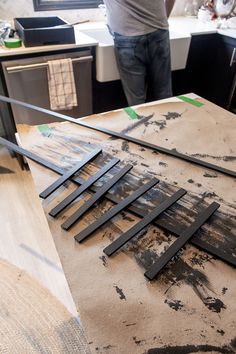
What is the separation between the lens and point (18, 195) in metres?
1.90

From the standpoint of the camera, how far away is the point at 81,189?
2.60 feet

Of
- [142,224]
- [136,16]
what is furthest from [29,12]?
[142,224]

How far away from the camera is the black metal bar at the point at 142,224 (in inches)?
25.4

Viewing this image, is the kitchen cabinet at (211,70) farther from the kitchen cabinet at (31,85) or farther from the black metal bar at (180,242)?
the black metal bar at (180,242)

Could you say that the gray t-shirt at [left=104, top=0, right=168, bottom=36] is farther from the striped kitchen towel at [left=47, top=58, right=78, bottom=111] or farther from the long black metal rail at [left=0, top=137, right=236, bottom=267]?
the long black metal rail at [left=0, top=137, right=236, bottom=267]

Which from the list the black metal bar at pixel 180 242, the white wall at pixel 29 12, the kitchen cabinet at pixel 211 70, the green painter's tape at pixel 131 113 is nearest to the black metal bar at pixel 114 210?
the black metal bar at pixel 180 242

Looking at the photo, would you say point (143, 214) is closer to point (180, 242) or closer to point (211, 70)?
point (180, 242)

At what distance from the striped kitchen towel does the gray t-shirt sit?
37 cm

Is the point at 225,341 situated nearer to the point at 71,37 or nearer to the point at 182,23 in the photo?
the point at 71,37

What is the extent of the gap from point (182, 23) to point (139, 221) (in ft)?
7.21

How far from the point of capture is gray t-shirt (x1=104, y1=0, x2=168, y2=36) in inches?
59.8

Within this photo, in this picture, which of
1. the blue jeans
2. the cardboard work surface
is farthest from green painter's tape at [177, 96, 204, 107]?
the blue jeans

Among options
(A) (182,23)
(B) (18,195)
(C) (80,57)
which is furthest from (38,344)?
(A) (182,23)

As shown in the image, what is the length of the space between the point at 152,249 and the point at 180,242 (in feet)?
0.23
